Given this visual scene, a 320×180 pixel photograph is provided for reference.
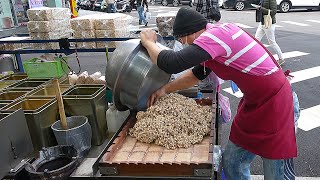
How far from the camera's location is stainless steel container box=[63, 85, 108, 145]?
2.63 m

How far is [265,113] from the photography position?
2295 millimetres

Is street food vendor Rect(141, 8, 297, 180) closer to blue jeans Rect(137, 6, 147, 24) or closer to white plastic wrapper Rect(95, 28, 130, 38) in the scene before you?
white plastic wrapper Rect(95, 28, 130, 38)

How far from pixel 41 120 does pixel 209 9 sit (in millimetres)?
4425

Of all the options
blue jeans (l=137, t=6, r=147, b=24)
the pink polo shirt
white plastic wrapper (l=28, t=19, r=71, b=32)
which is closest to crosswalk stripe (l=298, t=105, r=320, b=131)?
the pink polo shirt

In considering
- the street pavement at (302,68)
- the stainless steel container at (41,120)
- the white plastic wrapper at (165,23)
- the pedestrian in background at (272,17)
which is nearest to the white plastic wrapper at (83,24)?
the white plastic wrapper at (165,23)

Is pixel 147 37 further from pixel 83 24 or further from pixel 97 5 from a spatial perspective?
pixel 97 5

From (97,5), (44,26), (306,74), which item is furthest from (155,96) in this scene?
(97,5)

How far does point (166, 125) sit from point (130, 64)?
50 cm

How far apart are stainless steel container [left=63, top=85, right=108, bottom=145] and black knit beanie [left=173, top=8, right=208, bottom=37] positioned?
919 mm

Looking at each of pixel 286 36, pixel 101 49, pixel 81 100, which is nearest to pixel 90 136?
pixel 81 100

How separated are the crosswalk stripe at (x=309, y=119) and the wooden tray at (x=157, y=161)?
3.36 meters

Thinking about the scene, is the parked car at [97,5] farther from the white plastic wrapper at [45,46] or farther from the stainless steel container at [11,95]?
the stainless steel container at [11,95]

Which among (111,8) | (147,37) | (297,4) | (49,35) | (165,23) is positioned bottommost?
(297,4)

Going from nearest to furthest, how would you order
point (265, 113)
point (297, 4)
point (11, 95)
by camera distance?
point (265, 113), point (11, 95), point (297, 4)
